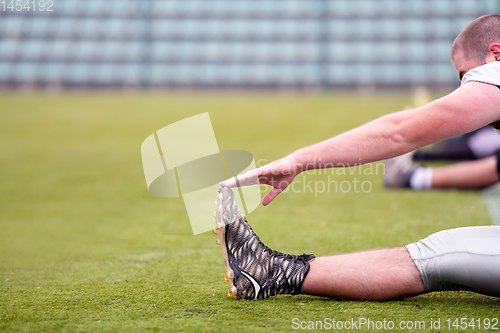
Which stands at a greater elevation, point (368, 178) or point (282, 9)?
point (282, 9)

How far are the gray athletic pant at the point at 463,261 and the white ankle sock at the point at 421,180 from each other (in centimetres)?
167

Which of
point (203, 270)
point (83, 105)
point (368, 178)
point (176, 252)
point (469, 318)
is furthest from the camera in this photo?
point (83, 105)

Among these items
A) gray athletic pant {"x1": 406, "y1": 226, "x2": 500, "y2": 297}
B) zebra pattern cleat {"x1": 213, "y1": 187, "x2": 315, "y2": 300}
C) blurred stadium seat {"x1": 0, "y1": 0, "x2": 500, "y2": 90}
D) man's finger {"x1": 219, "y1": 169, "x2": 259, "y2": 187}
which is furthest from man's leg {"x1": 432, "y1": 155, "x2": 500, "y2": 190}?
blurred stadium seat {"x1": 0, "y1": 0, "x2": 500, "y2": 90}

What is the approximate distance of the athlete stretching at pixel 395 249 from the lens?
2.96 feet

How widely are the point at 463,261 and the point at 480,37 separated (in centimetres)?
50

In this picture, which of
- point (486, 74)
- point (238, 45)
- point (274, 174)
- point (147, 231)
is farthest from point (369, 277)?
point (238, 45)

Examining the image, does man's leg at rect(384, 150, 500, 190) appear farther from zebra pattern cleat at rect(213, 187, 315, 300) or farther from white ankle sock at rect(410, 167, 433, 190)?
zebra pattern cleat at rect(213, 187, 315, 300)

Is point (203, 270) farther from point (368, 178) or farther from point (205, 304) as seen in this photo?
point (368, 178)

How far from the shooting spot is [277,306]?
1045 millimetres

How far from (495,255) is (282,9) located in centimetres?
1211

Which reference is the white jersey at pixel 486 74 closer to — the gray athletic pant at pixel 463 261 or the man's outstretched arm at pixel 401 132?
the man's outstretched arm at pixel 401 132

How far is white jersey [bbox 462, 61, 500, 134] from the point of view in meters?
0.90

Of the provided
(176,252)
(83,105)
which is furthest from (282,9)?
(176,252)

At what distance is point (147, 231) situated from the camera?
82.0 inches
